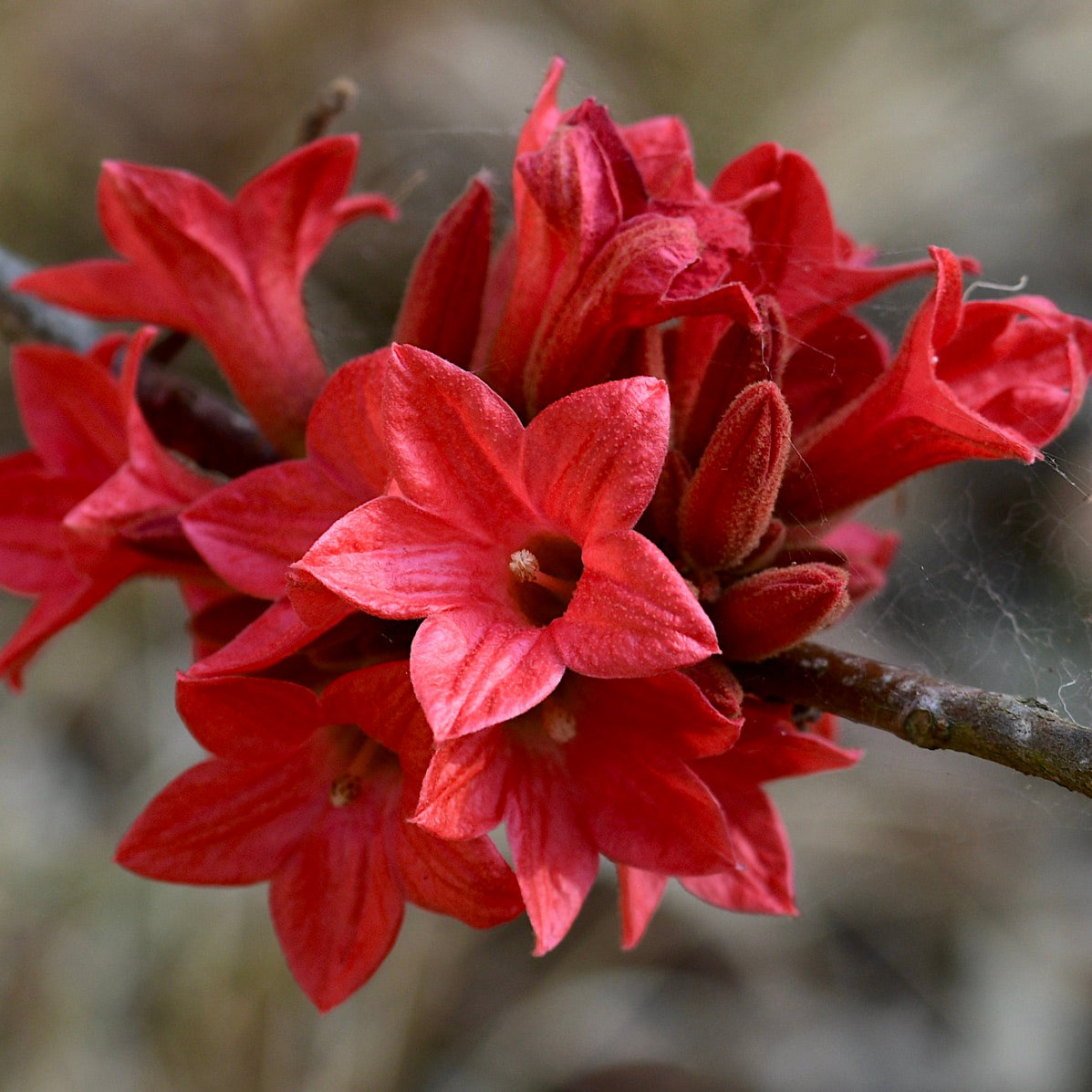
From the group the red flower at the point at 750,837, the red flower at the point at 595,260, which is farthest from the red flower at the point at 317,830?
the red flower at the point at 595,260

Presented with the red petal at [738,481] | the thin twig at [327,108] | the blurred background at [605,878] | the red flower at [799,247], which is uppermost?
the red flower at [799,247]

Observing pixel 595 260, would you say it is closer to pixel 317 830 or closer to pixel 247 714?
pixel 247 714

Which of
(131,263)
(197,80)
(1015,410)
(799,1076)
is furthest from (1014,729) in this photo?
(197,80)

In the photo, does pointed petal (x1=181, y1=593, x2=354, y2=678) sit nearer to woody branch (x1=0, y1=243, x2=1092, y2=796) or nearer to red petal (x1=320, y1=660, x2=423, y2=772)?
red petal (x1=320, y1=660, x2=423, y2=772)

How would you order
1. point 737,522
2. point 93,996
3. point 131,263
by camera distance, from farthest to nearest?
point 93,996
point 131,263
point 737,522

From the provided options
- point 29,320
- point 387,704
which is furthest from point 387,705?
point 29,320

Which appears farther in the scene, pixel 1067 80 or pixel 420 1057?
pixel 1067 80

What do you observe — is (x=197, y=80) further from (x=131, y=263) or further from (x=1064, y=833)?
(x=1064, y=833)

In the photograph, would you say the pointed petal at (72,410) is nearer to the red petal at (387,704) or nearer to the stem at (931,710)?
the red petal at (387,704)
